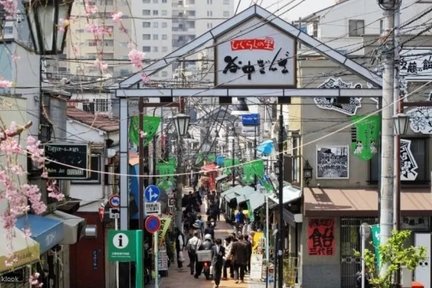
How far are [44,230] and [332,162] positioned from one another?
38.2 ft

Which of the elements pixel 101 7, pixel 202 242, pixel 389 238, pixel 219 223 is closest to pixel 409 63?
pixel 202 242

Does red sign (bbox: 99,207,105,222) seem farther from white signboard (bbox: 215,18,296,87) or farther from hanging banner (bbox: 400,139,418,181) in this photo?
hanging banner (bbox: 400,139,418,181)

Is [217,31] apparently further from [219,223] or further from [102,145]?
[219,223]

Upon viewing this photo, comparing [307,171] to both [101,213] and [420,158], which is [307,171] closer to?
[420,158]

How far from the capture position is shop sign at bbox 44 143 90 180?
728 inches

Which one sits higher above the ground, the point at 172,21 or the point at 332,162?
the point at 172,21

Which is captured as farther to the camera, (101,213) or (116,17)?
(101,213)

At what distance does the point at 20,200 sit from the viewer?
5.50 metres

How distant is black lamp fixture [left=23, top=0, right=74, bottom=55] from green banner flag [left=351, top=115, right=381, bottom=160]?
16.8 meters

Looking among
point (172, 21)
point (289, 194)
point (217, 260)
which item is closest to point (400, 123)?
point (217, 260)

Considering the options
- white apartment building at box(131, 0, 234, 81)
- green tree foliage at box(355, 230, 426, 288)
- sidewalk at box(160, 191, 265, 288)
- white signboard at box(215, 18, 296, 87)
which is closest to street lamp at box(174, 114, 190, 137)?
white signboard at box(215, 18, 296, 87)

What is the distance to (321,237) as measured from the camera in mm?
24672

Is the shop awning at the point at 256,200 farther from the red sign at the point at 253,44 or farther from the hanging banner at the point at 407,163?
the red sign at the point at 253,44

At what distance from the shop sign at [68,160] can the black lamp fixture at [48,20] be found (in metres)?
13.3
